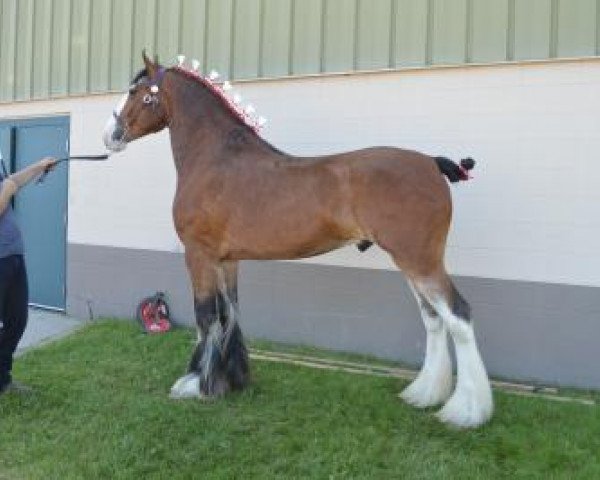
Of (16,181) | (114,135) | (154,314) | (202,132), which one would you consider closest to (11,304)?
(16,181)

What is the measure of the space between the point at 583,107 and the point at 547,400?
6.81 feet

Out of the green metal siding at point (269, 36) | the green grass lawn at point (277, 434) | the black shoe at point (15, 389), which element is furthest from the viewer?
the green metal siding at point (269, 36)

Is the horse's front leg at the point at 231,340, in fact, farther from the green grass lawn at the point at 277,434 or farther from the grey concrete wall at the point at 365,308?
the grey concrete wall at the point at 365,308

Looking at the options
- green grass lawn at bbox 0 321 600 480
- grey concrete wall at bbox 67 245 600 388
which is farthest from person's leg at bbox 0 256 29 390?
grey concrete wall at bbox 67 245 600 388

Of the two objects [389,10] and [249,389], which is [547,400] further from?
[389,10]

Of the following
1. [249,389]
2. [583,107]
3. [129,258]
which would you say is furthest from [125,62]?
[583,107]

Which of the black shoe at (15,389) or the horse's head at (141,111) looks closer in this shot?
the black shoe at (15,389)

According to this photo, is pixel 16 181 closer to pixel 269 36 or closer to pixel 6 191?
pixel 6 191

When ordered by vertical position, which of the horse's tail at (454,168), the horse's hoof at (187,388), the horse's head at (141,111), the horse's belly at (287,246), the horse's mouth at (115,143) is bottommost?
the horse's hoof at (187,388)

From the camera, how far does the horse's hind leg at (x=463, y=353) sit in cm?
457

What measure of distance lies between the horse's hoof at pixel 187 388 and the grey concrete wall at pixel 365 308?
163cm

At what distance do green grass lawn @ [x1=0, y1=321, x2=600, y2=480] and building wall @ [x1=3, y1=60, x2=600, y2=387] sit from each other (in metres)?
0.66

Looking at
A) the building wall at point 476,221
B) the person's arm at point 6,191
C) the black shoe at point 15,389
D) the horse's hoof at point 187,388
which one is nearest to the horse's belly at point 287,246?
the horse's hoof at point 187,388

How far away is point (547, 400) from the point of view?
5176 millimetres
